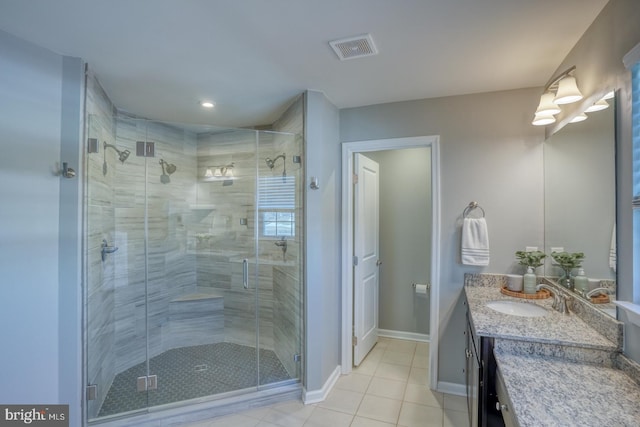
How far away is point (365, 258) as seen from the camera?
3.13m

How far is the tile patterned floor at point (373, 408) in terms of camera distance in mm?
2184

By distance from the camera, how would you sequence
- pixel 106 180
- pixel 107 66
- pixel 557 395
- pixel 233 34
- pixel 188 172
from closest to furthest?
pixel 557 395 < pixel 233 34 < pixel 107 66 < pixel 106 180 < pixel 188 172

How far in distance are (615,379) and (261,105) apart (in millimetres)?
2865

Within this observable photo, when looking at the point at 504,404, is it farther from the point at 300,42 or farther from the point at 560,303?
the point at 300,42

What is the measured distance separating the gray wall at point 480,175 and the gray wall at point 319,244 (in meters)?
0.70

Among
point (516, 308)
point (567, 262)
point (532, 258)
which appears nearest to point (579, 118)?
point (567, 262)

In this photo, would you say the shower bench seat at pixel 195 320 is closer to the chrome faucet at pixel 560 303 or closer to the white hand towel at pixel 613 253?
the chrome faucet at pixel 560 303

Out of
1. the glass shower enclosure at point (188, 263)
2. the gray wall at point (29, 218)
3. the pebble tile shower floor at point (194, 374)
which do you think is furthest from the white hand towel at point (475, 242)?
the gray wall at point (29, 218)

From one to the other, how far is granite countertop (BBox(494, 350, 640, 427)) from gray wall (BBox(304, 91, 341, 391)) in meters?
1.42

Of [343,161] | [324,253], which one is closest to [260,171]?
[343,161]

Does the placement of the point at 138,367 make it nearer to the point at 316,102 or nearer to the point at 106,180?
the point at 106,180

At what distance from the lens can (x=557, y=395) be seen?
3.55 feet

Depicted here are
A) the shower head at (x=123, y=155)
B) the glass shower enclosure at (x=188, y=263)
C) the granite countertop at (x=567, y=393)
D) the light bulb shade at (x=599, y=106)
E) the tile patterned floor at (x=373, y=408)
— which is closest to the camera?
the granite countertop at (x=567, y=393)

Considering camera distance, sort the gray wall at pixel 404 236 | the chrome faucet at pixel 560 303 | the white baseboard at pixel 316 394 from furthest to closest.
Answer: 1. the gray wall at pixel 404 236
2. the white baseboard at pixel 316 394
3. the chrome faucet at pixel 560 303
